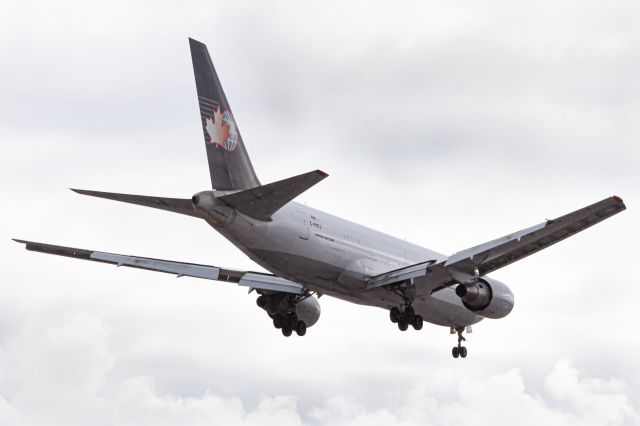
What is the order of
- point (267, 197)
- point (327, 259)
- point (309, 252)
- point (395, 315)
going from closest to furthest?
point (267, 197)
point (309, 252)
point (327, 259)
point (395, 315)

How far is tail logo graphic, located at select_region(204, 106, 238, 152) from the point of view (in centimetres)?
3616

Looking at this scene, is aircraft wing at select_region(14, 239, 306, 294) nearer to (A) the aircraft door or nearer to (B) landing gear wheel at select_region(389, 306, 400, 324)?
(B) landing gear wheel at select_region(389, 306, 400, 324)

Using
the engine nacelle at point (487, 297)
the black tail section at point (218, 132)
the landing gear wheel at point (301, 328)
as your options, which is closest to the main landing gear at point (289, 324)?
the landing gear wheel at point (301, 328)

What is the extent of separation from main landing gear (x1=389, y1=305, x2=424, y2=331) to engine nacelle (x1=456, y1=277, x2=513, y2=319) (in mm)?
1859

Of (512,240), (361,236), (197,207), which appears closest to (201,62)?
(197,207)

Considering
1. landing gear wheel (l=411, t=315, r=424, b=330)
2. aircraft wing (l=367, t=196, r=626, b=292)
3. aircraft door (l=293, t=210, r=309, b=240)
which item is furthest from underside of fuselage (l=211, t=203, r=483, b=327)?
aircraft wing (l=367, t=196, r=626, b=292)

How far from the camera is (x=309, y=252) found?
3775cm

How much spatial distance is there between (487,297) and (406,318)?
11.4ft

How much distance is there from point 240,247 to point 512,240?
9.42 metres

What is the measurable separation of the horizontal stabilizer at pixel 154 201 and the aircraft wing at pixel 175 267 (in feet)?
20.3

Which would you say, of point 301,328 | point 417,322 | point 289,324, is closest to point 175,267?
point 289,324

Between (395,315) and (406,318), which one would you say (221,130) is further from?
(406,318)

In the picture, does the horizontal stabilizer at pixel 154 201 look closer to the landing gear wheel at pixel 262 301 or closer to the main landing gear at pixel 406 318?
the landing gear wheel at pixel 262 301

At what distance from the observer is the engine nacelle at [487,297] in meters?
40.0
